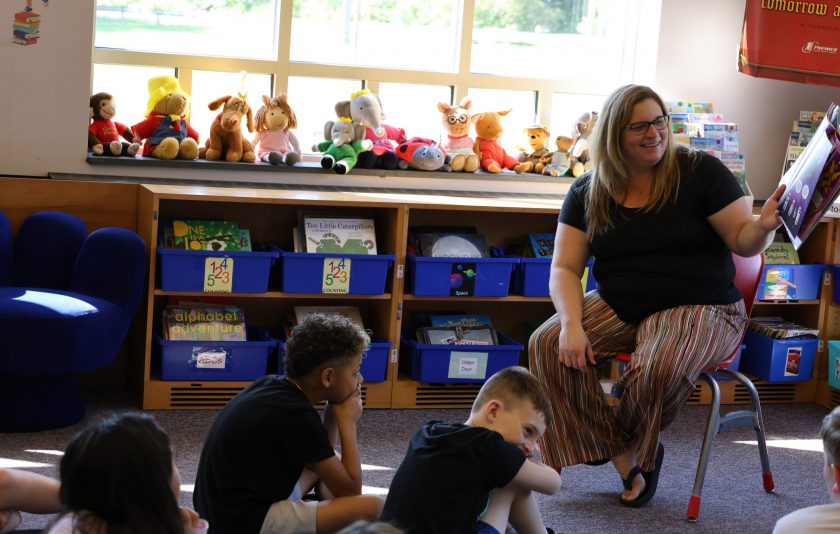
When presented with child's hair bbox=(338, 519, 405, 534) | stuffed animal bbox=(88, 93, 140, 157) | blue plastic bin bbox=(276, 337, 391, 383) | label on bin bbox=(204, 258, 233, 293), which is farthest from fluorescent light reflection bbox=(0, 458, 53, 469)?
child's hair bbox=(338, 519, 405, 534)

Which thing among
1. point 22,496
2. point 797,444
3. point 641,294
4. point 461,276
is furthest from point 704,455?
point 22,496

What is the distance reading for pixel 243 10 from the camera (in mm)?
4223

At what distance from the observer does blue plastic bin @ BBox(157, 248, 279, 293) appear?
11.5 ft

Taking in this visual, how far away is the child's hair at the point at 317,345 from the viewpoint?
2328 mm

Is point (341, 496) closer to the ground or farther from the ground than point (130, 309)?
closer to the ground

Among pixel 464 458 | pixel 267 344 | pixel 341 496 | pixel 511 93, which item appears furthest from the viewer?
pixel 511 93

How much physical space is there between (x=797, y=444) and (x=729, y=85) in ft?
5.38

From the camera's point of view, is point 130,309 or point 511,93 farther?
point 511,93

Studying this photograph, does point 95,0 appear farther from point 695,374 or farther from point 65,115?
point 695,374

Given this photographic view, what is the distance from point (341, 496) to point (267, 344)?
4.41 feet

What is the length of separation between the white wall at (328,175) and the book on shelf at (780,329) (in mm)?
684

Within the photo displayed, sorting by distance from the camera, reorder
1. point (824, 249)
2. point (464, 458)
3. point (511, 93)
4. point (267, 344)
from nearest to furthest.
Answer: point (464, 458) < point (267, 344) < point (824, 249) < point (511, 93)

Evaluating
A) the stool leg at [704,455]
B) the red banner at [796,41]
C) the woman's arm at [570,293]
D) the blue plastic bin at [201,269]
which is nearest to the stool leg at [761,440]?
the stool leg at [704,455]

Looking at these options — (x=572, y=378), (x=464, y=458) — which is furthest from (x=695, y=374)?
(x=464, y=458)
